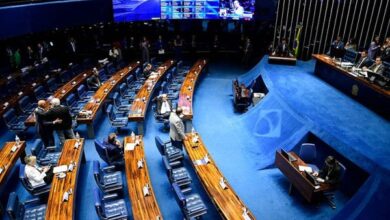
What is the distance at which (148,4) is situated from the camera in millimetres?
17094

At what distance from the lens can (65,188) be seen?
6.93 metres

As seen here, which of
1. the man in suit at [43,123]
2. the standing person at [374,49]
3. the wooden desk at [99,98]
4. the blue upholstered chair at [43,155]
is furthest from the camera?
the standing person at [374,49]

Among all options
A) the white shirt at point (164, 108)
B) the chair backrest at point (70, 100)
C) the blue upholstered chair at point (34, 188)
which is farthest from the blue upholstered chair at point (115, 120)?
the blue upholstered chair at point (34, 188)

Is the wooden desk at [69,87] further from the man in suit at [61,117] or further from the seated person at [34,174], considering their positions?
the seated person at [34,174]

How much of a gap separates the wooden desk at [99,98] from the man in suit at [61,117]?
80 cm

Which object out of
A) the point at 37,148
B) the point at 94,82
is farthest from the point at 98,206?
the point at 94,82

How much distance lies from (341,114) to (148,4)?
450 inches

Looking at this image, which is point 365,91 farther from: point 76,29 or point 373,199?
point 76,29

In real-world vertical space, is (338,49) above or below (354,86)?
above

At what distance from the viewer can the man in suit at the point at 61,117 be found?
29.3 ft

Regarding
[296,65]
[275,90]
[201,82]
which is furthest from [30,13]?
[296,65]

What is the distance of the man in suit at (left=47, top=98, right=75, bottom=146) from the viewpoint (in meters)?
8.95

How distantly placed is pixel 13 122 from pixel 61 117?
235 cm

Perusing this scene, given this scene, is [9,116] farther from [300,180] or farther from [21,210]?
[300,180]
